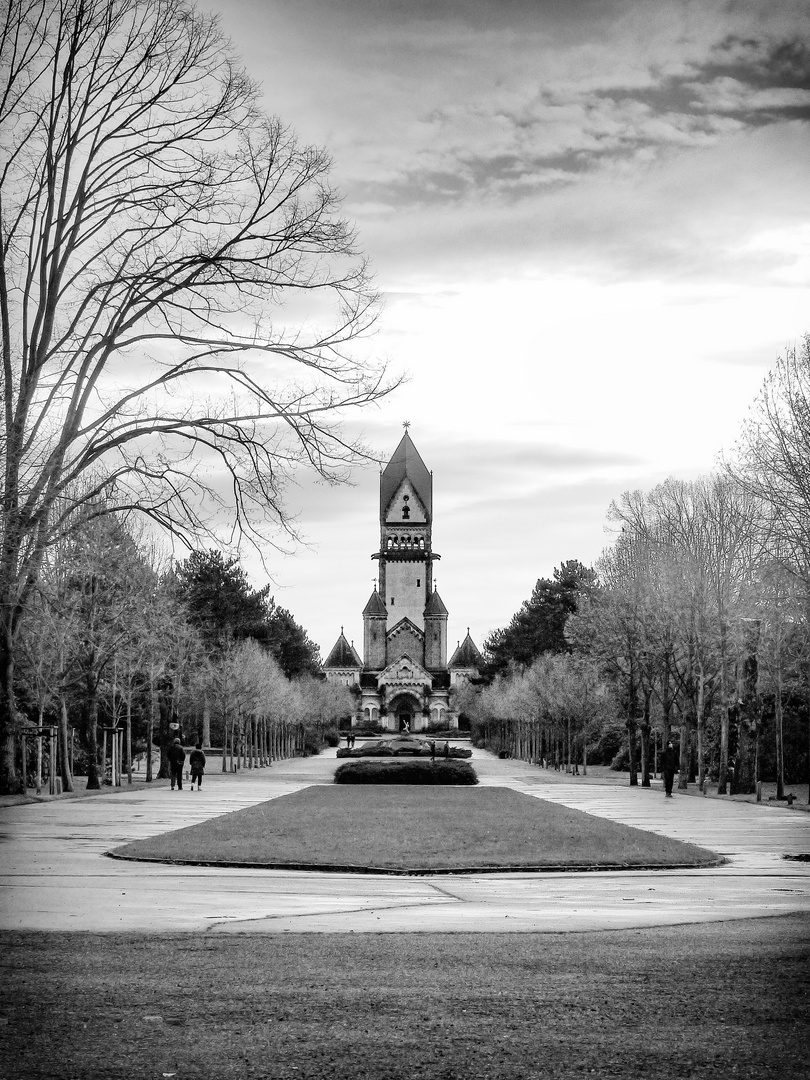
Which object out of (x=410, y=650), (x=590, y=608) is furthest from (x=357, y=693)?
(x=590, y=608)

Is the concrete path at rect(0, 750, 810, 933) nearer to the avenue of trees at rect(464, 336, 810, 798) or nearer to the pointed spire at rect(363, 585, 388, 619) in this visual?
the avenue of trees at rect(464, 336, 810, 798)

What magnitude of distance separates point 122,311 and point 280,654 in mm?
79499

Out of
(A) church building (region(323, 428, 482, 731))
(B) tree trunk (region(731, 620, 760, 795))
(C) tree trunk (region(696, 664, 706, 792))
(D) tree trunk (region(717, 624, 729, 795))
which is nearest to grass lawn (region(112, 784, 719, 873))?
(B) tree trunk (region(731, 620, 760, 795))

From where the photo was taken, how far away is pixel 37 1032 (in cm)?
682

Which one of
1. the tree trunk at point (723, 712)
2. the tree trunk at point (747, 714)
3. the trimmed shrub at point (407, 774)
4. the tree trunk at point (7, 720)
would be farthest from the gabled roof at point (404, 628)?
the tree trunk at point (7, 720)

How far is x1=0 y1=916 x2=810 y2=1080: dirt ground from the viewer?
6266 mm

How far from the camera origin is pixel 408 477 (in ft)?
540

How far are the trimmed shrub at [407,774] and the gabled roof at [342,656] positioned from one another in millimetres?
128377

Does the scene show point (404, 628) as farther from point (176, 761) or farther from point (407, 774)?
point (176, 761)

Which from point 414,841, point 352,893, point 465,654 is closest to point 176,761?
point 414,841

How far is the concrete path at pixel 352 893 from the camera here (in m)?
12.5

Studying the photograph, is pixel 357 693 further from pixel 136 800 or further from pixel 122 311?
pixel 122 311

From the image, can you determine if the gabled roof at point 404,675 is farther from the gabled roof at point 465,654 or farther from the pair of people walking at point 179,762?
the pair of people walking at point 179,762

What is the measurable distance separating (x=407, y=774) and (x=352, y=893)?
2977 centimetres
